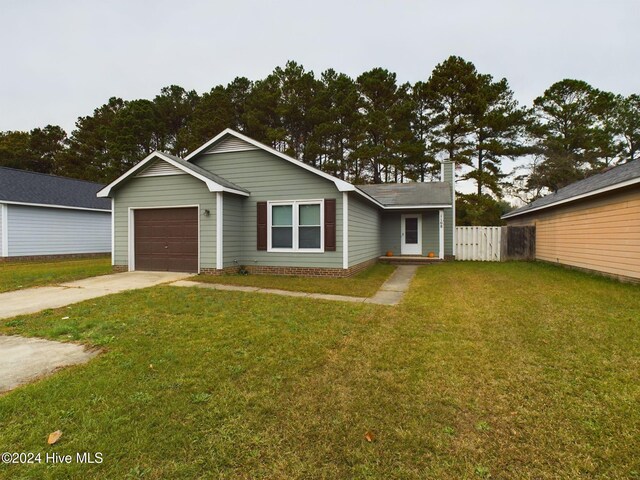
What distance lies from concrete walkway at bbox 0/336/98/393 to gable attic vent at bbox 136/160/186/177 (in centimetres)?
692

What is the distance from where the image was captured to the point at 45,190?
57.3 ft

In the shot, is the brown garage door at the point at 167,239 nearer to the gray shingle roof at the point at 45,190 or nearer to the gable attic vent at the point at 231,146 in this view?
the gable attic vent at the point at 231,146

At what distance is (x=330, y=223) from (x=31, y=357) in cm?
760

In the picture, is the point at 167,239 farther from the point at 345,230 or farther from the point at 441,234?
the point at 441,234

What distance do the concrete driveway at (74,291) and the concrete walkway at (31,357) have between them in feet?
6.59

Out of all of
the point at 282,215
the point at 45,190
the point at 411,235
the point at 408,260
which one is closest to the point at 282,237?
the point at 282,215

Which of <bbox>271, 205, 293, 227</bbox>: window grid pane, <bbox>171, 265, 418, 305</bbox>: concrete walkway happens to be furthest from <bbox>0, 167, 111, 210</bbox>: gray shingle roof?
<bbox>271, 205, 293, 227</bbox>: window grid pane

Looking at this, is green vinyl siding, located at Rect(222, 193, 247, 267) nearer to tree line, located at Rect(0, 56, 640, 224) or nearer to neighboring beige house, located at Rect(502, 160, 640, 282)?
neighboring beige house, located at Rect(502, 160, 640, 282)

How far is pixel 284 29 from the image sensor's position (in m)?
13.7

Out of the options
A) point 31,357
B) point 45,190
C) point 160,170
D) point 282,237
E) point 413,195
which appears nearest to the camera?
point 31,357

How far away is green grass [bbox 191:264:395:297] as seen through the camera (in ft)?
26.2

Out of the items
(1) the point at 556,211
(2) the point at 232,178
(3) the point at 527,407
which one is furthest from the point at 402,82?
(3) the point at 527,407

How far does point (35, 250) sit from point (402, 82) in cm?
2753

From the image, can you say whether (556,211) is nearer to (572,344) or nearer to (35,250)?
(572,344)
